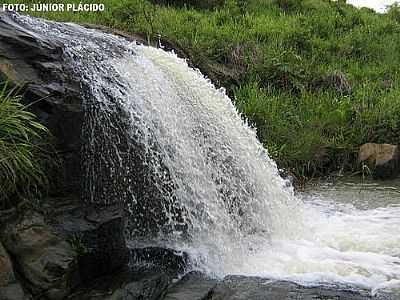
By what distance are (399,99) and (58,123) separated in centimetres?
654

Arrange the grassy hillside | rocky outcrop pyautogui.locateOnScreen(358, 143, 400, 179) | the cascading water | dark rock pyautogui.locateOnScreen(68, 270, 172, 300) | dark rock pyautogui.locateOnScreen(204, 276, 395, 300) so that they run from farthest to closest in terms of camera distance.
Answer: the grassy hillside → rocky outcrop pyautogui.locateOnScreen(358, 143, 400, 179) → the cascading water → dark rock pyautogui.locateOnScreen(204, 276, 395, 300) → dark rock pyautogui.locateOnScreen(68, 270, 172, 300)

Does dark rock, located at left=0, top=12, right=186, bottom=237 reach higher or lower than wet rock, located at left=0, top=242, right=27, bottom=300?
higher

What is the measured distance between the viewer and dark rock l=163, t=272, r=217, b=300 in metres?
3.99

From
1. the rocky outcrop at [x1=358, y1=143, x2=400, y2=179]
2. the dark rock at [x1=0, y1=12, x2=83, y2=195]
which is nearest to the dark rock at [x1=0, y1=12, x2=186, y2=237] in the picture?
the dark rock at [x1=0, y1=12, x2=83, y2=195]

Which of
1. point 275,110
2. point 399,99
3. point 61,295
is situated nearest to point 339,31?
point 399,99

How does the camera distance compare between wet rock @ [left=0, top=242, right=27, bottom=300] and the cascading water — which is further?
the cascading water

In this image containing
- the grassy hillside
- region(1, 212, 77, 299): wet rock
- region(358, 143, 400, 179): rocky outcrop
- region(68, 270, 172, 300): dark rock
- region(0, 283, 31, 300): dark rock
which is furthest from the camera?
the grassy hillside

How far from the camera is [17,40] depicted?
4.79m

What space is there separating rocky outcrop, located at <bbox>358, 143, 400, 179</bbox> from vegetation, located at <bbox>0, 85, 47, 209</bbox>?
5.21 metres

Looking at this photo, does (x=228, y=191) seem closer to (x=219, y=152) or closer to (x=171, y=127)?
(x=219, y=152)

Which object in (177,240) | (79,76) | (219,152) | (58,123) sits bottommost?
(177,240)

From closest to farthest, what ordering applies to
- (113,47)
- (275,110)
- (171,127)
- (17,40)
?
(17,40) → (171,127) → (113,47) → (275,110)

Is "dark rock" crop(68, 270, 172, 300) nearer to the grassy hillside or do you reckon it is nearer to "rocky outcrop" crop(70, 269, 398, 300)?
"rocky outcrop" crop(70, 269, 398, 300)

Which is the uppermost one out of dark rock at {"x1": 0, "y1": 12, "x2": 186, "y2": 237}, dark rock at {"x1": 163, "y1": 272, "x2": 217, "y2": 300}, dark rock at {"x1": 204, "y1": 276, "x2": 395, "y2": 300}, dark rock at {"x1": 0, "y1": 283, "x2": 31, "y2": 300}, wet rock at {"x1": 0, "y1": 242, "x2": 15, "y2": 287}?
dark rock at {"x1": 0, "y1": 12, "x2": 186, "y2": 237}
